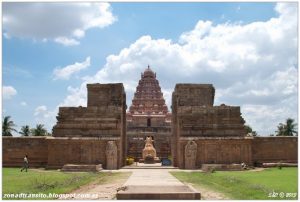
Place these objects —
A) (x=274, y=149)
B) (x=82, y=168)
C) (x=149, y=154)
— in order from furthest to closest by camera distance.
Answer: (x=149, y=154)
(x=274, y=149)
(x=82, y=168)

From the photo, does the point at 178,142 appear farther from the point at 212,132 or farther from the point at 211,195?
the point at 211,195

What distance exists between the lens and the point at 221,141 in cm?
2938

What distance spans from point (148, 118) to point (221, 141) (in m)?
49.9

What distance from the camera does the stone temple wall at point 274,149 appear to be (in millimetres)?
30438

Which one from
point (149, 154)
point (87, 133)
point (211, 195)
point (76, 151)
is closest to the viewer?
point (211, 195)

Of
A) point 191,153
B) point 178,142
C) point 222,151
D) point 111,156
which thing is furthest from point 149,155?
point 222,151

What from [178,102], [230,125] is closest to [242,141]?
[230,125]

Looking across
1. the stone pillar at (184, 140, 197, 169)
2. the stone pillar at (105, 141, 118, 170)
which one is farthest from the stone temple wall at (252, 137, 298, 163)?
the stone pillar at (105, 141, 118, 170)

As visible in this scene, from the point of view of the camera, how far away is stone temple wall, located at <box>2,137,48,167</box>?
3016 centimetres

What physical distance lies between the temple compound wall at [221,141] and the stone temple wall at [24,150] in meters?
10.0

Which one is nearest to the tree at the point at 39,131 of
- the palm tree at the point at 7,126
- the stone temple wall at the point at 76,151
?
the palm tree at the point at 7,126

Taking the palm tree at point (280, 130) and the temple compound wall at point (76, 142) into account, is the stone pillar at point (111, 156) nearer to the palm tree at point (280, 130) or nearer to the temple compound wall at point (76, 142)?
the temple compound wall at point (76, 142)

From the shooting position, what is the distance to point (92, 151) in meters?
29.5

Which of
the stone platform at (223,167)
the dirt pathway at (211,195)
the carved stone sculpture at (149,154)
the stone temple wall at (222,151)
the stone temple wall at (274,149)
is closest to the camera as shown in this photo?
the dirt pathway at (211,195)
